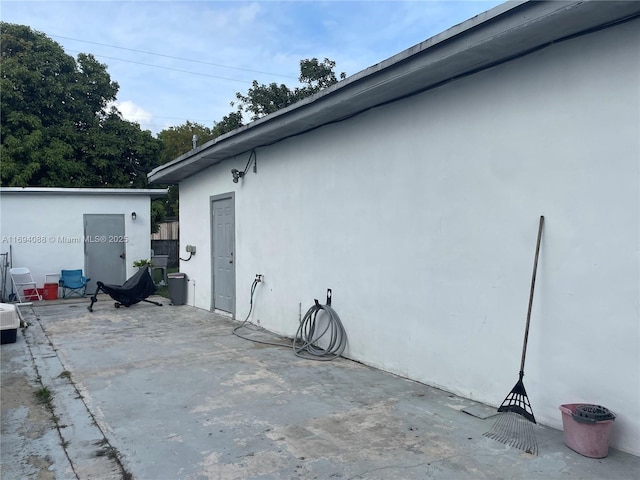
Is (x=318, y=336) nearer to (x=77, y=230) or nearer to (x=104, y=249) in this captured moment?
(x=104, y=249)

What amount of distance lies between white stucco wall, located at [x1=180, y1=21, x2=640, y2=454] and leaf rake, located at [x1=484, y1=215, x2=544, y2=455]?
0.29 ft

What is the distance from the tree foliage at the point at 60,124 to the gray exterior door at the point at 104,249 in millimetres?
4482

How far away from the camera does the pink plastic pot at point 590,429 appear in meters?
2.83

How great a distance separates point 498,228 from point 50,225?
1105cm

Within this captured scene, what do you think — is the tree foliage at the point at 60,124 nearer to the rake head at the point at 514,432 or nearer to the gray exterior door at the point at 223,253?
the gray exterior door at the point at 223,253

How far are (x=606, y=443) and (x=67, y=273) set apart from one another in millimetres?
11573

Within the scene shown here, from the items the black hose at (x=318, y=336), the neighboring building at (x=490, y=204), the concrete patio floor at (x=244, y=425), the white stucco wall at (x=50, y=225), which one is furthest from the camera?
the white stucco wall at (x=50, y=225)

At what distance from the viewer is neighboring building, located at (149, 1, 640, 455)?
3004 millimetres

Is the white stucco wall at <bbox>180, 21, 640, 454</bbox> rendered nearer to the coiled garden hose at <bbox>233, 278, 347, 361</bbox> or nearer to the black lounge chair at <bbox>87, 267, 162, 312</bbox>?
the coiled garden hose at <bbox>233, 278, 347, 361</bbox>

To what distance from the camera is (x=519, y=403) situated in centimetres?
343

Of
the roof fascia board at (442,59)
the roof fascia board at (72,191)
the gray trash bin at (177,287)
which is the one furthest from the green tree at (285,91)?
the roof fascia board at (442,59)

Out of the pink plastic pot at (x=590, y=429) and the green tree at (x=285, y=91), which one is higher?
the green tree at (x=285, y=91)

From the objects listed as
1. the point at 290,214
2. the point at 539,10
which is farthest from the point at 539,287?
the point at 290,214

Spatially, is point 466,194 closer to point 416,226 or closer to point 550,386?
point 416,226
